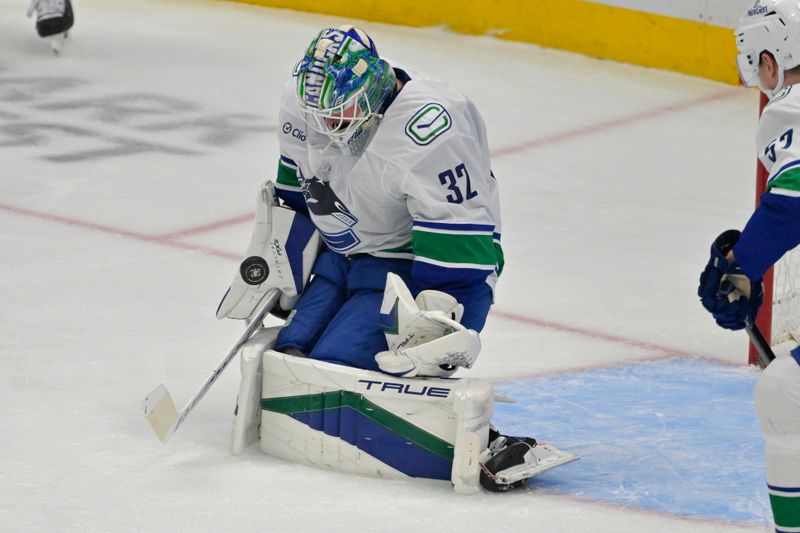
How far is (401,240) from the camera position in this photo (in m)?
3.21

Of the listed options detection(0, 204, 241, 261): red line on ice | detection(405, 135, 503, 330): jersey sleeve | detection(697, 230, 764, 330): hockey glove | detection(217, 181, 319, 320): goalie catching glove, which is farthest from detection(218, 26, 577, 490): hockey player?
detection(0, 204, 241, 261): red line on ice

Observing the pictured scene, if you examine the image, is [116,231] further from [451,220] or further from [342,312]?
[451,220]

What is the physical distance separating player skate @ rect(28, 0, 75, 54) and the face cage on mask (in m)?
4.14

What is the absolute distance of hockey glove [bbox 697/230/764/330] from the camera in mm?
2812

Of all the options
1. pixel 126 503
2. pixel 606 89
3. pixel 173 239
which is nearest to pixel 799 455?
pixel 126 503

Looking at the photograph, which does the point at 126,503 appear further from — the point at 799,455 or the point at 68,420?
the point at 799,455

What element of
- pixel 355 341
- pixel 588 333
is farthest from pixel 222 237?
pixel 355 341

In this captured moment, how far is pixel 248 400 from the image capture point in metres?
3.16

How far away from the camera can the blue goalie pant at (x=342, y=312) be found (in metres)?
3.15

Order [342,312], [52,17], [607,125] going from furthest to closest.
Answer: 1. [52,17]
2. [607,125]
3. [342,312]

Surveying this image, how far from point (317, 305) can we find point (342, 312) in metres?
0.09

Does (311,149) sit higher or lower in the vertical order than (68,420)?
higher

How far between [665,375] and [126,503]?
57.2 inches

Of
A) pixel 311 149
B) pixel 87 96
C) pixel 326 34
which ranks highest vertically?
pixel 326 34
